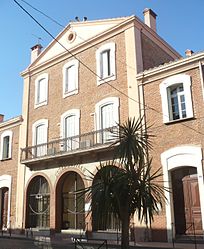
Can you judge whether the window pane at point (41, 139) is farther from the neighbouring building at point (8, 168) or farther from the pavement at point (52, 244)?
the pavement at point (52, 244)

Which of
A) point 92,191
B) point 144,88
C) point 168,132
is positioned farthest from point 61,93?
point 92,191

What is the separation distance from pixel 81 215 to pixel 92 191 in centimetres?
908

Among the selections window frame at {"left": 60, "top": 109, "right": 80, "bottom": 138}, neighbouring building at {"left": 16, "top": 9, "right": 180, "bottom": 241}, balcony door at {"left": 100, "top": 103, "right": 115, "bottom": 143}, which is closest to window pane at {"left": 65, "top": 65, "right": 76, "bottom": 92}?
neighbouring building at {"left": 16, "top": 9, "right": 180, "bottom": 241}

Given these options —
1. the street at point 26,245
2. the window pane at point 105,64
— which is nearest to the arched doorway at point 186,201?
the street at point 26,245

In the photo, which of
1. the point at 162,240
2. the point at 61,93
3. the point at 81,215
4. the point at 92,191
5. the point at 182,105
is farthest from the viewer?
the point at 61,93

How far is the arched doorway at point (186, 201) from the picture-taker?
13.6 metres

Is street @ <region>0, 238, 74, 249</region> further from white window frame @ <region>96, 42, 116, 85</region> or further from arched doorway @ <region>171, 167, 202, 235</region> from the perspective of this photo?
white window frame @ <region>96, 42, 116, 85</region>

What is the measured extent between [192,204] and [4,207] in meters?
14.1

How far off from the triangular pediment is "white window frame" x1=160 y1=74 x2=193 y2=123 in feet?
16.5

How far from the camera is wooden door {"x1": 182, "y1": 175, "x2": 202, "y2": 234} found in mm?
13488

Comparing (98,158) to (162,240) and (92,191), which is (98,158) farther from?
(92,191)

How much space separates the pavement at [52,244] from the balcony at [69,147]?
172 inches

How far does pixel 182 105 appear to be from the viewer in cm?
1499

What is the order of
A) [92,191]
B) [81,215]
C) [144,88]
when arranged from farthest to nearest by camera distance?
[81,215]
[144,88]
[92,191]
